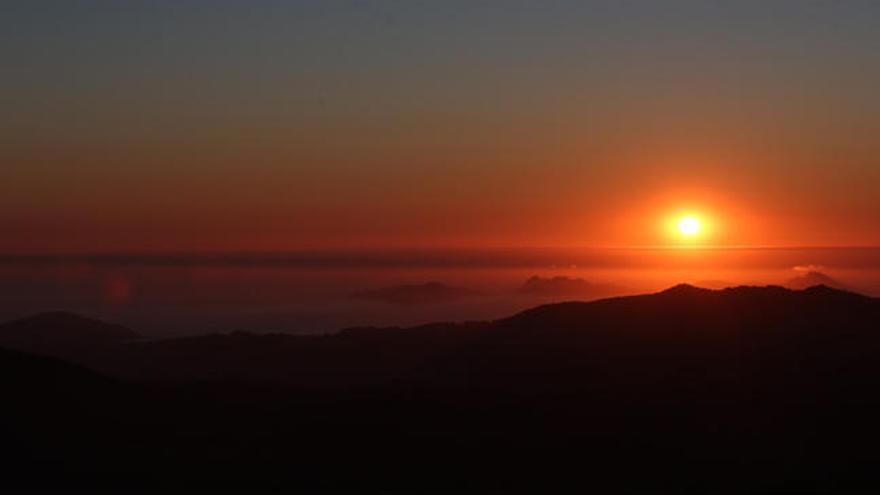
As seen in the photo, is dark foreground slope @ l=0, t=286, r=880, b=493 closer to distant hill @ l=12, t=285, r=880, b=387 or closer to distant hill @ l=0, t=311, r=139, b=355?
distant hill @ l=12, t=285, r=880, b=387

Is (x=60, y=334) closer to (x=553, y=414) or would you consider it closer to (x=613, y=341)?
(x=613, y=341)

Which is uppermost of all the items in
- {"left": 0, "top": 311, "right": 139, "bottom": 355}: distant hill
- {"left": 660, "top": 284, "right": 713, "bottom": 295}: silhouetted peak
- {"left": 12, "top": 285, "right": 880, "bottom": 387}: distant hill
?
{"left": 660, "top": 284, "right": 713, "bottom": 295}: silhouetted peak

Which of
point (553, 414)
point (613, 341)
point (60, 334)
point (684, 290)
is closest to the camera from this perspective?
point (553, 414)

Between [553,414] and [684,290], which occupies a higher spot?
[684,290]

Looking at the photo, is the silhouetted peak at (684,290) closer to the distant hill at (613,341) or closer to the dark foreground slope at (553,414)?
the distant hill at (613,341)

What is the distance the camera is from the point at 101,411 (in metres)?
49.2

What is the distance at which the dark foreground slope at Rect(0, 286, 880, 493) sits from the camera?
136 ft

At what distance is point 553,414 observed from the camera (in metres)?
48.6

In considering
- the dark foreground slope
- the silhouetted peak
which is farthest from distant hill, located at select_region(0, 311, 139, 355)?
the silhouetted peak

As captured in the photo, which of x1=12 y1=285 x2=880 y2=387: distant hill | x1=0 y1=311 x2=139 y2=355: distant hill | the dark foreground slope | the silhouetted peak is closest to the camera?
the dark foreground slope

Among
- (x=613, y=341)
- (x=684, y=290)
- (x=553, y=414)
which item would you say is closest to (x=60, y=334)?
(x=684, y=290)

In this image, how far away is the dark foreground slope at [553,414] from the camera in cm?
4144

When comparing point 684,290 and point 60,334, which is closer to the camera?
point 684,290

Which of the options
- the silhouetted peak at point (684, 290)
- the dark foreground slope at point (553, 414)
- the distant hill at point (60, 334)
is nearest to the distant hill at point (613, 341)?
the silhouetted peak at point (684, 290)
